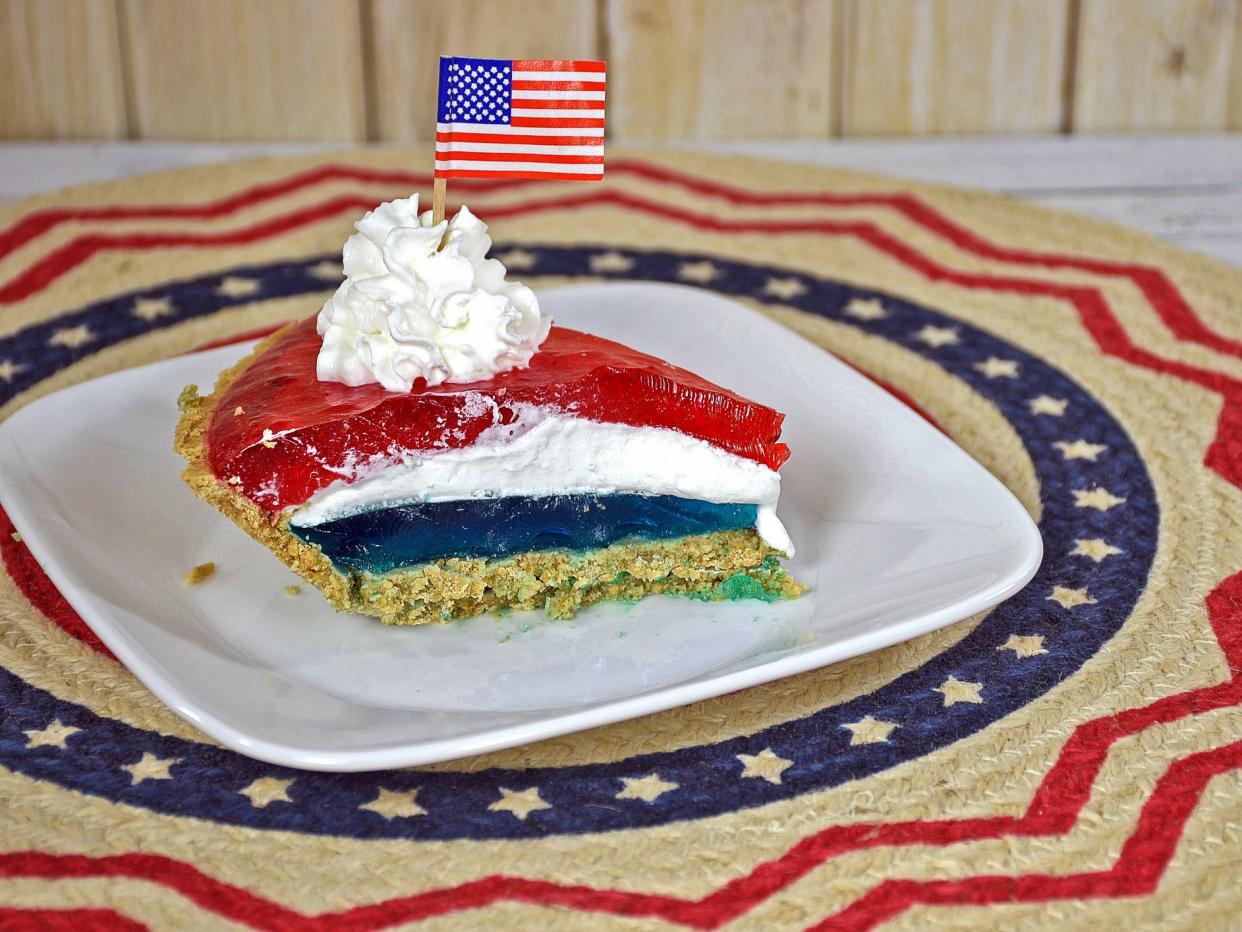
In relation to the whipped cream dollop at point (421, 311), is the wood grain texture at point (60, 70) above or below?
above

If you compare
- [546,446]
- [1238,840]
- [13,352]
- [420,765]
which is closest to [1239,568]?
[1238,840]

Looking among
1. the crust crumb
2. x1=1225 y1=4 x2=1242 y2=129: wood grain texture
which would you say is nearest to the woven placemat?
the crust crumb

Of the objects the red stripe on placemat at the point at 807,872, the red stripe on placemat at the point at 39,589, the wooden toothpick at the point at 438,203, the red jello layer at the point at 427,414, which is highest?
the wooden toothpick at the point at 438,203

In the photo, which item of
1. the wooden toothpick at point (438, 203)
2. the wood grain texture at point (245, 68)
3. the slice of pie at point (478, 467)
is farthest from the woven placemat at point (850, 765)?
the wood grain texture at point (245, 68)

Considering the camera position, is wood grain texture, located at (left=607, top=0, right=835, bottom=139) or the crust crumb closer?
the crust crumb

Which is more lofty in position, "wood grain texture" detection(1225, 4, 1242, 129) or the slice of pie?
"wood grain texture" detection(1225, 4, 1242, 129)

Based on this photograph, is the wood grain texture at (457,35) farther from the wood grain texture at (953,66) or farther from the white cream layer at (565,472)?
the white cream layer at (565,472)

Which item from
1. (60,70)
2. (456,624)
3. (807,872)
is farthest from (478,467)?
(60,70)

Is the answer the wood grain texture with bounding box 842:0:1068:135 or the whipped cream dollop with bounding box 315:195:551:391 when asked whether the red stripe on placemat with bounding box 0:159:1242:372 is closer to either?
the wood grain texture with bounding box 842:0:1068:135

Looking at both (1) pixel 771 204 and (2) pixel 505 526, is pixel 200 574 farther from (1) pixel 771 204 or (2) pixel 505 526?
(1) pixel 771 204
